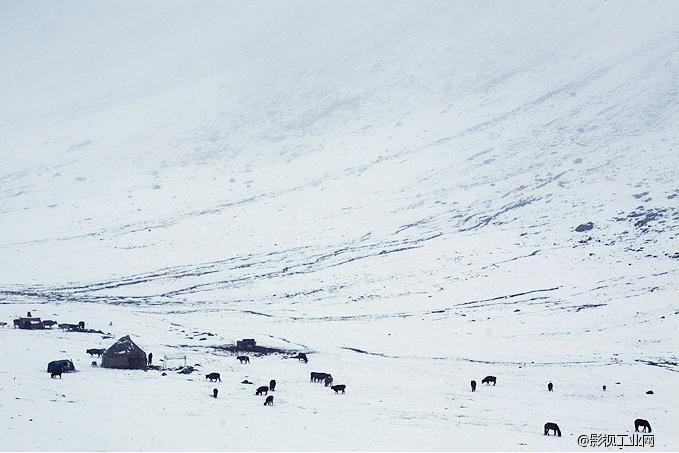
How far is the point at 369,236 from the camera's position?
89.5 metres

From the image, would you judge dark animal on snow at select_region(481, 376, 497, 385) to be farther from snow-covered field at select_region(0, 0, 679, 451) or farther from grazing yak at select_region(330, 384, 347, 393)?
grazing yak at select_region(330, 384, 347, 393)

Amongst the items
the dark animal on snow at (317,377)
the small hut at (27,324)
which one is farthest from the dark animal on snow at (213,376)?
the small hut at (27,324)

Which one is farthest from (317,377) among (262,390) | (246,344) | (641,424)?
(641,424)

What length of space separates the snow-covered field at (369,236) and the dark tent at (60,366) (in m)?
0.78

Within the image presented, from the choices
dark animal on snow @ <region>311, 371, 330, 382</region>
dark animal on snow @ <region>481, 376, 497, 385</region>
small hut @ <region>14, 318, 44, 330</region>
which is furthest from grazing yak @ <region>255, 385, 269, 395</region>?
small hut @ <region>14, 318, 44, 330</region>

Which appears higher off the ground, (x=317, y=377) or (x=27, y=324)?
(x=27, y=324)

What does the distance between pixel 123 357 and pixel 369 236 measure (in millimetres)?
53602

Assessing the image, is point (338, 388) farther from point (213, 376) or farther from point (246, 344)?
point (246, 344)

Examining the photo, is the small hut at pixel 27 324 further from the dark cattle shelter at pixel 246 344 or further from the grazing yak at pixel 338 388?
the grazing yak at pixel 338 388

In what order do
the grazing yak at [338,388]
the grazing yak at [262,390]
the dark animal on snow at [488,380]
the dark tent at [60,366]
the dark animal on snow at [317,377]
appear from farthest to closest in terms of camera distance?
the dark animal on snow at [488,380], the dark animal on snow at [317,377], the grazing yak at [338,388], the dark tent at [60,366], the grazing yak at [262,390]

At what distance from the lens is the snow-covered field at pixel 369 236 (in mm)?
32062

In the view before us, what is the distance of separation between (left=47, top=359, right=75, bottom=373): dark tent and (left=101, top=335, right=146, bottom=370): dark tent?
258 cm

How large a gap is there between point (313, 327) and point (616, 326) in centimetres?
2434

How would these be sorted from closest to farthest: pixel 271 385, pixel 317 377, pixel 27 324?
pixel 271 385
pixel 317 377
pixel 27 324
